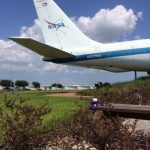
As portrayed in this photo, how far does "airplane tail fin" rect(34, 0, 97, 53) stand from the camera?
34.2 metres

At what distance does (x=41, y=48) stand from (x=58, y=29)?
3.92 metres

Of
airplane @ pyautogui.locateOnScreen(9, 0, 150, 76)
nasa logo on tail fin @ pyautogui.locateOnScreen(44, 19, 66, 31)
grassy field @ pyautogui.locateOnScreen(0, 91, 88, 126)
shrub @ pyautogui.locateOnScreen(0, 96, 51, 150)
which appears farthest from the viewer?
nasa logo on tail fin @ pyautogui.locateOnScreen(44, 19, 66, 31)

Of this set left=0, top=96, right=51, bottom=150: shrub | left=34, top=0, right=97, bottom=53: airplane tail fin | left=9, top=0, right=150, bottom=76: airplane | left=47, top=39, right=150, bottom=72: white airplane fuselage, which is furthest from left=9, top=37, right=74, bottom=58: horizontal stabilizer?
left=0, top=96, right=51, bottom=150: shrub

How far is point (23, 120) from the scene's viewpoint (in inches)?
208

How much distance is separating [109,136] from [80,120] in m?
0.92

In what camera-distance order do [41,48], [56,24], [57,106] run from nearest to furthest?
[57,106] → [41,48] → [56,24]

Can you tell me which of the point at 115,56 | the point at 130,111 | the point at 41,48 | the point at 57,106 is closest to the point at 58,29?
the point at 41,48

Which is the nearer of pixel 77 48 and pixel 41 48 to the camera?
pixel 41 48

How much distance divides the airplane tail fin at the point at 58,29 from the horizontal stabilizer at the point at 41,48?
1917 millimetres

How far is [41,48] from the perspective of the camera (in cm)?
3111

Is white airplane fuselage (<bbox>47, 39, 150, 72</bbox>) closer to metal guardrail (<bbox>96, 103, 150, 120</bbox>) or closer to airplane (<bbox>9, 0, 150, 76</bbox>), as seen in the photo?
airplane (<bbox>9, 0, 150, 76</bbox>)

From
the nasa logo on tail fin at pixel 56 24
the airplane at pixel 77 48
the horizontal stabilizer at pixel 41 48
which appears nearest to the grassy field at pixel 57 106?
the horizontal stabilizer at pixel 41 48

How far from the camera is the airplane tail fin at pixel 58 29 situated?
34250mm

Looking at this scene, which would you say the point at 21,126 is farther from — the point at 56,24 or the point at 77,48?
the point at 56,24
